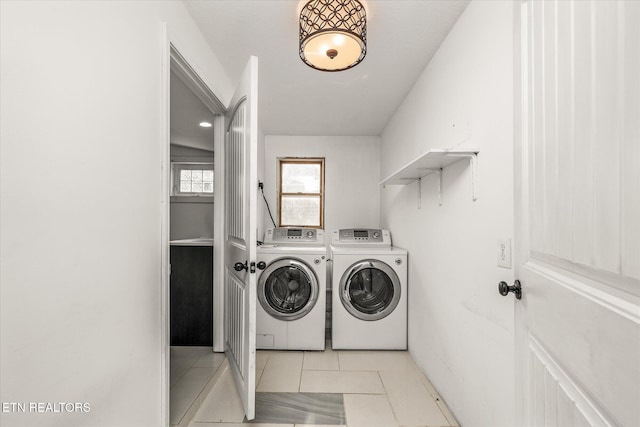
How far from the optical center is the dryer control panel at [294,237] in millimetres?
3451

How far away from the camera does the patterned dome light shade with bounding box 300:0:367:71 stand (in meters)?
1.53

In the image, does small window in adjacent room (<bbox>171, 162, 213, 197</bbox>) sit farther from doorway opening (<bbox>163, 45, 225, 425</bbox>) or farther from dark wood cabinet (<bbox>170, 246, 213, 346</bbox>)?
dark wood cabinet (<bbox>170, 246, 213, 346</bbox>)

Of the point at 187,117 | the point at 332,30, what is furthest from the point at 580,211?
the point at 187,117

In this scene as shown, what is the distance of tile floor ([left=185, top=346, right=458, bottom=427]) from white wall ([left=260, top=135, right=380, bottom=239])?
1.83 metres

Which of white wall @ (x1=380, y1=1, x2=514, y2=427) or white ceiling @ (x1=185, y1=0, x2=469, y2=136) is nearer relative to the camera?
white wall @ (x1=380, y1=1, x2=514, y2=427)

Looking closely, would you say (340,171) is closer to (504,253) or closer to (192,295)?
(192,295)

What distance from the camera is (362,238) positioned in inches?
134

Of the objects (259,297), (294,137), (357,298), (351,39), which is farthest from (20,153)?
(294,137)

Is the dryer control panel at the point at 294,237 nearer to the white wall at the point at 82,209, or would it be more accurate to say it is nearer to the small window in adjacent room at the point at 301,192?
the small window in adjacent room at the point at 301,192

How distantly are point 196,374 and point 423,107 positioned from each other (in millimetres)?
2533

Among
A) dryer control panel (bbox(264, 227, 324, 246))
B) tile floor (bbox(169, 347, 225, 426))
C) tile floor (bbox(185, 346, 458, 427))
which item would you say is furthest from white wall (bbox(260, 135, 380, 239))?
tile floor (bbox(169, 347, 225, 426))

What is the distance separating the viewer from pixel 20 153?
2.60 ft

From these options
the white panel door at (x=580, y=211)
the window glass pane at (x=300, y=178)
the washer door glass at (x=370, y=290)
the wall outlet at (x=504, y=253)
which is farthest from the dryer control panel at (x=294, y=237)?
the white panel door at (x=580, y=211)

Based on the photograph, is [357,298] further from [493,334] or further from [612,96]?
[612,96]
